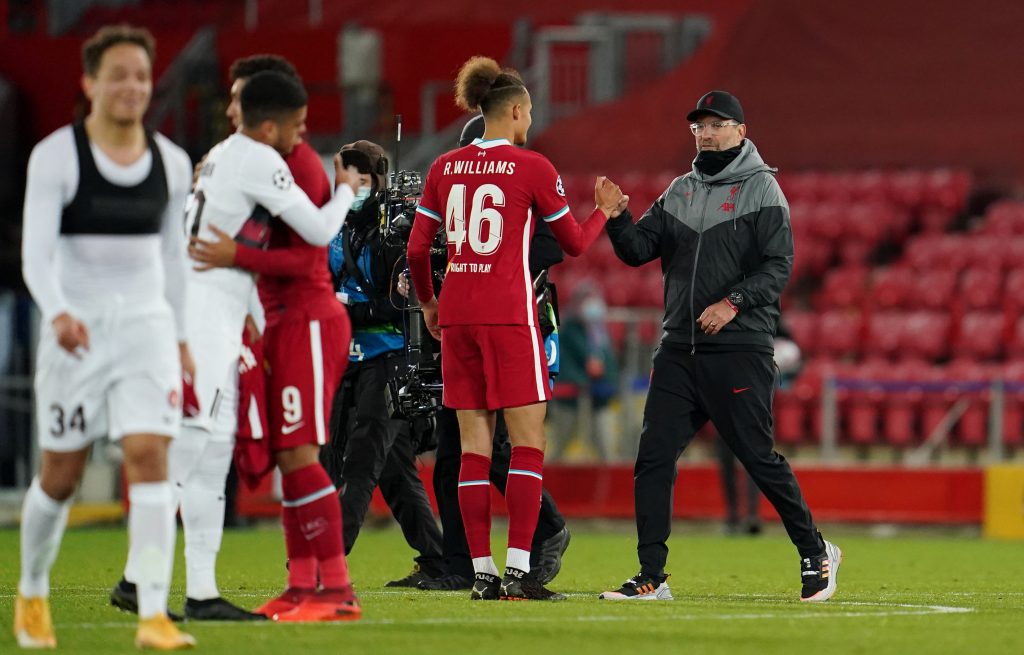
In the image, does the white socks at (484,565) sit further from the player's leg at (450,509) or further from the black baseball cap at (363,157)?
the black baseball cap at (363,157)

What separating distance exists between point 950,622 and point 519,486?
75.7 inches

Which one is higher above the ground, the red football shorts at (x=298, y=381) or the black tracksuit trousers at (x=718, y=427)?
the red football shorts at (x=298, y=381)

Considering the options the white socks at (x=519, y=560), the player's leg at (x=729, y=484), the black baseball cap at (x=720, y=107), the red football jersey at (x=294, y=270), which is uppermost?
the black baseball cap at (x=720, y=107)

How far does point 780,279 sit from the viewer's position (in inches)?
347

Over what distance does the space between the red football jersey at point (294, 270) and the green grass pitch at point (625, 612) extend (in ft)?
3.94

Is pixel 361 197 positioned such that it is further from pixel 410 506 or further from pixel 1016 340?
pixel 1016 340

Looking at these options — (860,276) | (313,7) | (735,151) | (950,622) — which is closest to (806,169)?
(860,276)

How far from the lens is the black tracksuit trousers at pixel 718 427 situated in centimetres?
878

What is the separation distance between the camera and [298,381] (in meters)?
7.15

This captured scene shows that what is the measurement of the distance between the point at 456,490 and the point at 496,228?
1.71m

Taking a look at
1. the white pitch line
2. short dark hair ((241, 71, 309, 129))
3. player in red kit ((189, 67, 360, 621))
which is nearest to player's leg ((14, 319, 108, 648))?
the white pitch line

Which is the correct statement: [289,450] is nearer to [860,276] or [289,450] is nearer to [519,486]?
[519,486]

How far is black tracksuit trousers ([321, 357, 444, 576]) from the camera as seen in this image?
9.14 meters

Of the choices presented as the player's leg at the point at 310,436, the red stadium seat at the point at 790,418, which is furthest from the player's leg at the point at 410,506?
the red stadium seat at the point at 790,418
